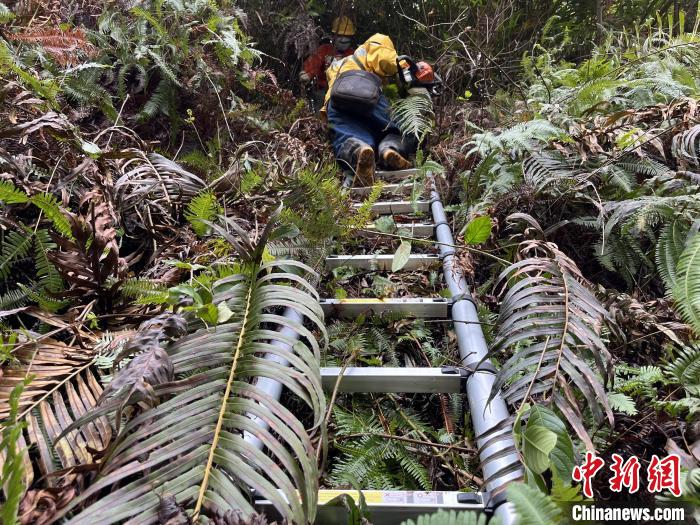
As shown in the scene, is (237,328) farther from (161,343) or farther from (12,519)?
(12,519)

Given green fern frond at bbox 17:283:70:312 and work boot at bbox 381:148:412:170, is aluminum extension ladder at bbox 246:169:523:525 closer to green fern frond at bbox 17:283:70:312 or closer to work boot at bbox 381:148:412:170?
green fern frond at bbox 17:283:70:312

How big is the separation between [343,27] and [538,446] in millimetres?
4357

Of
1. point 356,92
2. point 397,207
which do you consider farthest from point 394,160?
point 397,207

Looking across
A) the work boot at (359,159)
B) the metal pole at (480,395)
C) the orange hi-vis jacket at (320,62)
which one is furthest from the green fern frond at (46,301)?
the orange hi-vis jacket at (320,62)

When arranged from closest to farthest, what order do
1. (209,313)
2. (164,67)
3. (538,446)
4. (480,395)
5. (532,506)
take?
(532,506) < (538,446) < (209,313) < (480,395) < (164,67)

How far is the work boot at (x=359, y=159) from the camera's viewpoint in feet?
9.09

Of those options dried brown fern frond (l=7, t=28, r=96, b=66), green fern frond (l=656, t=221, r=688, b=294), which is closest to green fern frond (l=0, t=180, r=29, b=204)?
dried brown fern frond (l=7, t=28, r=96, b=66)

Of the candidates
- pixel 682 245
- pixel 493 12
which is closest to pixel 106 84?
pixel 682 245

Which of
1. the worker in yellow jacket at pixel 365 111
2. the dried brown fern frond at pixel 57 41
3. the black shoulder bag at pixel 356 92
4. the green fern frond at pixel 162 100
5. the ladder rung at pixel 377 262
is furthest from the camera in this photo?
the black shoulder bag at pixel 356 92

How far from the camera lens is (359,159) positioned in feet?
9.12

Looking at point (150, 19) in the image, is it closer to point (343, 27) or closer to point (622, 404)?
point (343, 27)

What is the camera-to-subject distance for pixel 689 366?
1.14 metres

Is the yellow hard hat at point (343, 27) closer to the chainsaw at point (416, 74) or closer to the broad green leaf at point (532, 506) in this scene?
the chainsaw at point (416, 74)

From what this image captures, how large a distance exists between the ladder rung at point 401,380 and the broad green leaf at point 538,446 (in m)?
0.48
